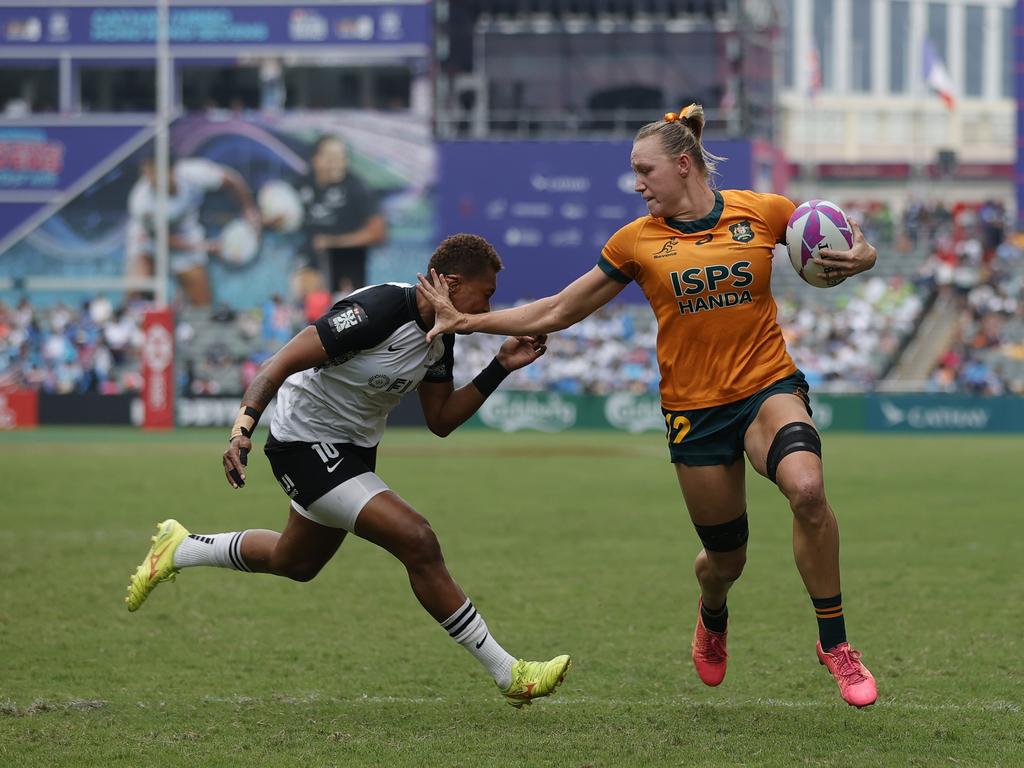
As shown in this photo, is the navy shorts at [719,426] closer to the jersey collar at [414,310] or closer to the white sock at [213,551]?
the jersey collar at [414,310]

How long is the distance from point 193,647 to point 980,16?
8257cm

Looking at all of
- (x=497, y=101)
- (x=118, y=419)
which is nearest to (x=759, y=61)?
(x=497, y=101)

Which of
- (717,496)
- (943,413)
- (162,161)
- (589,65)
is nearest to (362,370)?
(717,496)

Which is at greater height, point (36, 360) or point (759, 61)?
point (759, 61)

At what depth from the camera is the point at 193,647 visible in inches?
338

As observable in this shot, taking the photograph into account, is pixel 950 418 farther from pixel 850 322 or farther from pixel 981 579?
pixel 981 579

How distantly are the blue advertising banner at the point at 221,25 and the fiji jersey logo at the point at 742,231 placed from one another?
1256 inches

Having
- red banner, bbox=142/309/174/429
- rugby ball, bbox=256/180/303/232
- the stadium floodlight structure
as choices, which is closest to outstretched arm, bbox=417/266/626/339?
red banner, bbox=142/309/174/429

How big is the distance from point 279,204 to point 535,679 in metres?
32.1

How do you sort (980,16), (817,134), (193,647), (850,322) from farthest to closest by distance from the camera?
(980,16), (817,134), (850,322), (193,647)

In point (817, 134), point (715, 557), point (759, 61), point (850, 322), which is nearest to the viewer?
point (715, 557)

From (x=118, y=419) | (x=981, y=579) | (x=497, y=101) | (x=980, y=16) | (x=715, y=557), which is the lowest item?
(x=118, y=419)

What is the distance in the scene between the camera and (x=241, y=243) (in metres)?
37.7

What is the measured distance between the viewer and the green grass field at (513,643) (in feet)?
20.0
